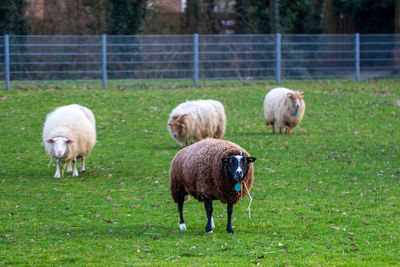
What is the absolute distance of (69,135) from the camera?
1204 centimetres

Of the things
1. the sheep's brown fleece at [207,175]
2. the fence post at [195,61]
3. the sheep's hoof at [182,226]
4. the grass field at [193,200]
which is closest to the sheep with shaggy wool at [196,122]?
the grass field at [193,200]

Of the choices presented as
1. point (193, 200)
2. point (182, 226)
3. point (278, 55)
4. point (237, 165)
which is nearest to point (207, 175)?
point (237, 165)

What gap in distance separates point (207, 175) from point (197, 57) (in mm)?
16497

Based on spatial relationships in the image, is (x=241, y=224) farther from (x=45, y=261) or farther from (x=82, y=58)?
(x=82, y=58)

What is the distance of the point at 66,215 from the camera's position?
8906mm

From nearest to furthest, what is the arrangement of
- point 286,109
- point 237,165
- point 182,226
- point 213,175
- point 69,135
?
point 237,165, point 213,175, point 182,226, point 69,135, point 286,109

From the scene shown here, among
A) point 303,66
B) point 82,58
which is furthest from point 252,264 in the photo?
point 303,66

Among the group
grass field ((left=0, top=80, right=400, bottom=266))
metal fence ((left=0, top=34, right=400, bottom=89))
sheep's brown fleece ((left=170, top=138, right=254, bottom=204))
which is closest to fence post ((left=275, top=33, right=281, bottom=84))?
metal fence ((left=0, top=34, right=400, bottom=89))

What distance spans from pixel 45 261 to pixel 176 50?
18022 millimetres

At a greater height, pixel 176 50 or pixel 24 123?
pixel 176 50

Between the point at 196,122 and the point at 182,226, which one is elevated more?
the point at 196,122

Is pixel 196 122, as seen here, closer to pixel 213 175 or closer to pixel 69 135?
pixel 69 135

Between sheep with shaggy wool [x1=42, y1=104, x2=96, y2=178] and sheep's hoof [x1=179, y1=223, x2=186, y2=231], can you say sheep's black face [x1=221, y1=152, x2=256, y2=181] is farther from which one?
sheep with shaggy wool [x1=42, y1=104, x2=96, y2=178]

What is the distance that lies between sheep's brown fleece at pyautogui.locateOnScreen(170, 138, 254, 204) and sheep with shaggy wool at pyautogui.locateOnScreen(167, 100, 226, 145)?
6465mm
